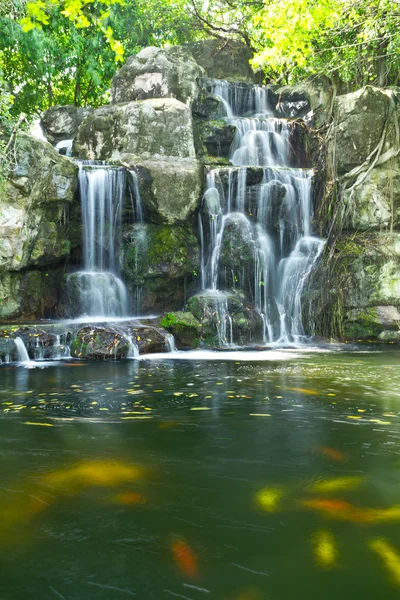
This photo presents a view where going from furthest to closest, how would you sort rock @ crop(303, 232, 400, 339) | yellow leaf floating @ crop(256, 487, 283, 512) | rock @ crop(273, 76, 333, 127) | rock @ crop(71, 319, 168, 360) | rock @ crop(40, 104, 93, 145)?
rock @ crop(40, 104, 93, 145), rock @ crop(273, 76, 333, 127), rock @ crop(303, 232, 400, 339), rock @ crop(71, 319, 168, 360), yellow leaf floating @ crop(256, 487, 283, 512)

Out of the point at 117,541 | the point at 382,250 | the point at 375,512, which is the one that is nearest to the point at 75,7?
the point at 117,541

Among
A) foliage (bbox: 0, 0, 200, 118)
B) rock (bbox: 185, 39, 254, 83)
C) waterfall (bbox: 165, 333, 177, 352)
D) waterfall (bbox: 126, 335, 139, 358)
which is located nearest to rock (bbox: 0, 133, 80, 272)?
waterfall (bbox: 126, 335, 139, 358)

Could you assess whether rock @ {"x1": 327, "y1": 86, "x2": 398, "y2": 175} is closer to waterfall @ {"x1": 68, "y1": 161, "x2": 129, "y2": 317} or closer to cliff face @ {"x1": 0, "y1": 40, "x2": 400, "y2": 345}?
cliff face @ {"x1": 0, "y1": 40, "x2": 400, "y2": 345}

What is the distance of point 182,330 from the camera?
38.7 ft

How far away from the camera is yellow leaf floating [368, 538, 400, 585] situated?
2.34 meters

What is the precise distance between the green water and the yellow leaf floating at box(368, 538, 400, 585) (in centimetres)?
2

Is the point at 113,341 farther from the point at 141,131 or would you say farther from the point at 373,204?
the point at 373,204

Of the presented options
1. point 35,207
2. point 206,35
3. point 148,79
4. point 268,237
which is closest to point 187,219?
point 268,237

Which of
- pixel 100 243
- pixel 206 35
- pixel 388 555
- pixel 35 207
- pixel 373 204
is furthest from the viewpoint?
pixel 206 35

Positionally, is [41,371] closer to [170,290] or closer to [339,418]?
[339,418]

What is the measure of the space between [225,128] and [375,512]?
15373mm

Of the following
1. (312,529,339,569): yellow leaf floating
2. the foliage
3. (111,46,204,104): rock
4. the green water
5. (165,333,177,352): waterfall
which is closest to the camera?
the green water

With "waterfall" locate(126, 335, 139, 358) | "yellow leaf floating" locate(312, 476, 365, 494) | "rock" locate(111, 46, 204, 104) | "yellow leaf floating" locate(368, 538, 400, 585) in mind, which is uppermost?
"rock" locate(111, 46, 204, 104)

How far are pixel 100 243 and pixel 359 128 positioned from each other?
7570 mm
